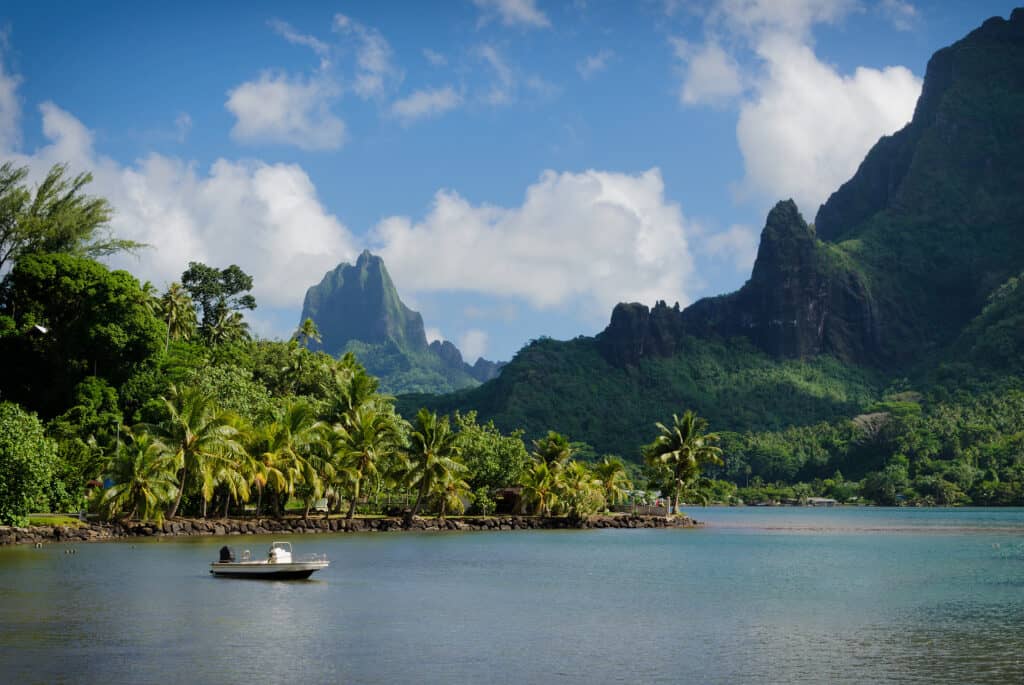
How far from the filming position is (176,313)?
95.8 meters

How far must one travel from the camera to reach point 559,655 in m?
23.6

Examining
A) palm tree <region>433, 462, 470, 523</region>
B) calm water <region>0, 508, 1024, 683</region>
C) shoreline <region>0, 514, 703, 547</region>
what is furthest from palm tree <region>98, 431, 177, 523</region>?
palm tree <region>433, 462, 470, 523</region>

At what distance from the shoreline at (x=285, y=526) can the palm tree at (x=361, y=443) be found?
3.40 meters

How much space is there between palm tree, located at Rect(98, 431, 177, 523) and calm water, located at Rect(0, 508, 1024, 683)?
7.01 m

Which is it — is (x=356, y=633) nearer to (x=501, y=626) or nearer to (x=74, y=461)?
(x=501, y=626)

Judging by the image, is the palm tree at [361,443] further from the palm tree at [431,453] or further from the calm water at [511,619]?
the calm water at [511,619]

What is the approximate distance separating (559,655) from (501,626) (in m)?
4.85

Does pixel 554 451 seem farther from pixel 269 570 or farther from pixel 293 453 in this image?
pixel 269 570

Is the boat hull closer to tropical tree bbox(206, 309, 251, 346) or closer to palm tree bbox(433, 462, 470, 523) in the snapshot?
palm tree bbox(433, 462, 470, 523)

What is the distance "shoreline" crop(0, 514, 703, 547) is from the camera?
182ft

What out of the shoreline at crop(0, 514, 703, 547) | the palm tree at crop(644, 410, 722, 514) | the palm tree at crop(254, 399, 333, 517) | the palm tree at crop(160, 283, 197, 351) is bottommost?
the shoreline at crop(0, 514, 703, 547)

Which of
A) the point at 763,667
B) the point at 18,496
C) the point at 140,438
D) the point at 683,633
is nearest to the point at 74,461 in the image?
the point at 140,438

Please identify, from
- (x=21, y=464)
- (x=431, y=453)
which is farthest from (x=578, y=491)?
(x=21, y=464)

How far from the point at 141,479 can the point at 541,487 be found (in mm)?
34361
